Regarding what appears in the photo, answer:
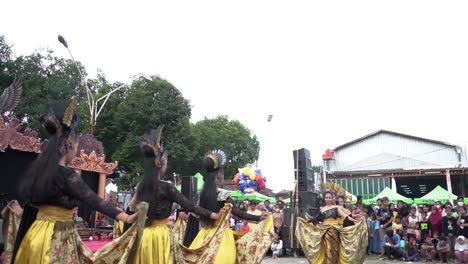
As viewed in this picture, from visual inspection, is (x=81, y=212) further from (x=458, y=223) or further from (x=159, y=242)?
(x=458, y=223)

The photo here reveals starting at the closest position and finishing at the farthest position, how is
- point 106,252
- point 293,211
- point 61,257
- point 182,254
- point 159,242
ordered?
point 61,257, point 106,252, point 159,242, point 182,254, point 293,211

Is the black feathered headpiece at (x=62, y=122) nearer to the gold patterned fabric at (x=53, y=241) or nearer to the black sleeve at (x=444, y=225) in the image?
the gold patterned fabric at (x=53, y=241)

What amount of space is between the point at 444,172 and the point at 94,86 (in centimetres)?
2738

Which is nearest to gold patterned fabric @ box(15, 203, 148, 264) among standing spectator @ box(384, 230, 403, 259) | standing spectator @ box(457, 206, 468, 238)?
standing spectator @ box(384, 230, 403, 259)

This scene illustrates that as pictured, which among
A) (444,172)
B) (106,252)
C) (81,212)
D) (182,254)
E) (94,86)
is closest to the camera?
(106,252)

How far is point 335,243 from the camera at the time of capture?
9.08m

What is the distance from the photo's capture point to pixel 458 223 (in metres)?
13.1

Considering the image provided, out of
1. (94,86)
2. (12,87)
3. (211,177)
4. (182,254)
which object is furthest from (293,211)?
(94,86)

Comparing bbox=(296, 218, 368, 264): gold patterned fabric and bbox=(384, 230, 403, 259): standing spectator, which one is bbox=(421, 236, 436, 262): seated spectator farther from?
bbox=(296, 218, 368, 264): gold patterned fabric

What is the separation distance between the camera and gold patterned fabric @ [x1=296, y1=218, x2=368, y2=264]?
895 centimetres

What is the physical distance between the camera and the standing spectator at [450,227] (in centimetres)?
1308

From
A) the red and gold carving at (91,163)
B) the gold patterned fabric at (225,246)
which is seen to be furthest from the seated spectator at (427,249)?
the red and gold carving at (91,163)

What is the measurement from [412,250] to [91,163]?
11109 mm

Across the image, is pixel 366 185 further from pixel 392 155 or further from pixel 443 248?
pixel 443 248
